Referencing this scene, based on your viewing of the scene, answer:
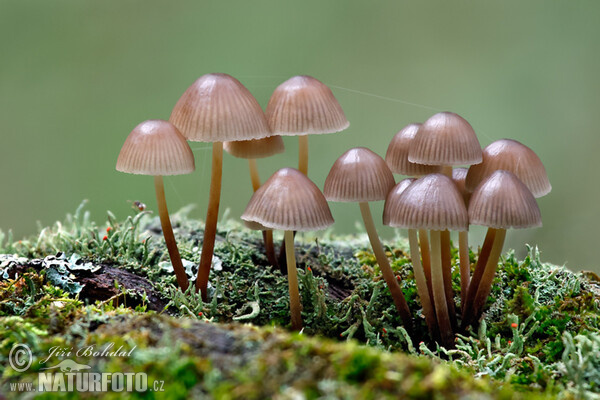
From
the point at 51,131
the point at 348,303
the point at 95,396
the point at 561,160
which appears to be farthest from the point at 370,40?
the point at 95,396

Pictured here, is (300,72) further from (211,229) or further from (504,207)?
(504,207)

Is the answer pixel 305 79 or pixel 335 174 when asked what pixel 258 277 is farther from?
pixel 305 79

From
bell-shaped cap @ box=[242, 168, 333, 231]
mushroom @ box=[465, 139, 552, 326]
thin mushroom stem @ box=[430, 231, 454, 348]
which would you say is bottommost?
thin mushroom stem @ box=[430, 231, 454, 348]

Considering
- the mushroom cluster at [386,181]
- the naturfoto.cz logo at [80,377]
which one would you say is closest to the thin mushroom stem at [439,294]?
the mushroom cluster at [386,181]

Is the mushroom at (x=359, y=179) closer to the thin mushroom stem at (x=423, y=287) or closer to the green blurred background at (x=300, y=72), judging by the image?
the thin mushroom stem at (x=423, y=287)

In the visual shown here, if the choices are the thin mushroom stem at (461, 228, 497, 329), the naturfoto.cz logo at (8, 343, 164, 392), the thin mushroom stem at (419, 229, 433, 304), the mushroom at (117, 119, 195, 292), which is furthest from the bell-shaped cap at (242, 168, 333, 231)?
the naturfoto.cz logo at (8, 343, 164, 392)

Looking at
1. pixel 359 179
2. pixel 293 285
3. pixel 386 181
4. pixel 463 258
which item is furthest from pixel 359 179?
pixel 463 258

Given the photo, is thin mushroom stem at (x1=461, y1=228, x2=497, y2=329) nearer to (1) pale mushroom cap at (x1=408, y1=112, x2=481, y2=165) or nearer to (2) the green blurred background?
(1) pale mushroom cap at (x1=408, y1=112, x2=481, y2=165)
